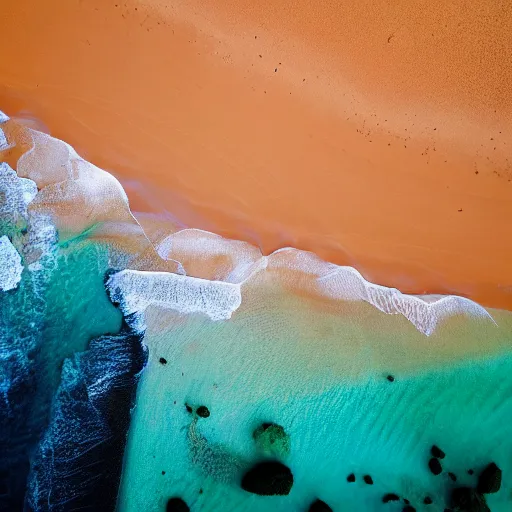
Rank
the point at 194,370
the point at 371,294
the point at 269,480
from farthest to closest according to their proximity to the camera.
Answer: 1. the point at 371,294
2. the point at 194,370
3. the point at 269,480

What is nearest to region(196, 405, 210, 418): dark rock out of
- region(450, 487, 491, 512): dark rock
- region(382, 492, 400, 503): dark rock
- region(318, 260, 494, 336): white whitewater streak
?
region(318, 260, 494, 336): white whitewater streak

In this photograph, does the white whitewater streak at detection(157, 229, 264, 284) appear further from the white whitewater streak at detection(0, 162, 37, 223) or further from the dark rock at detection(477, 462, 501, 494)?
the dark rock at detection(477, 462, 501, 494)

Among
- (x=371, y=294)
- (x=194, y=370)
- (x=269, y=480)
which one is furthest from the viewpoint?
(x=371, y=294)

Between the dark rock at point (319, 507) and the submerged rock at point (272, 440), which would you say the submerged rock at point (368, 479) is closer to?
the dark rock at point (319, 507)

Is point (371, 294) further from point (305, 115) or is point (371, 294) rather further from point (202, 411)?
point (202, 411)

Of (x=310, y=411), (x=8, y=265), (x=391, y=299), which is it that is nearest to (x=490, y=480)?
(x=310, y=411)

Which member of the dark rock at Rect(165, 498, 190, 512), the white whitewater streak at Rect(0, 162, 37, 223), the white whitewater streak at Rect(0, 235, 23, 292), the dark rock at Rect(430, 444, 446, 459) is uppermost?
the white whitewater streak at Rect(0, 162, 37, 223)
